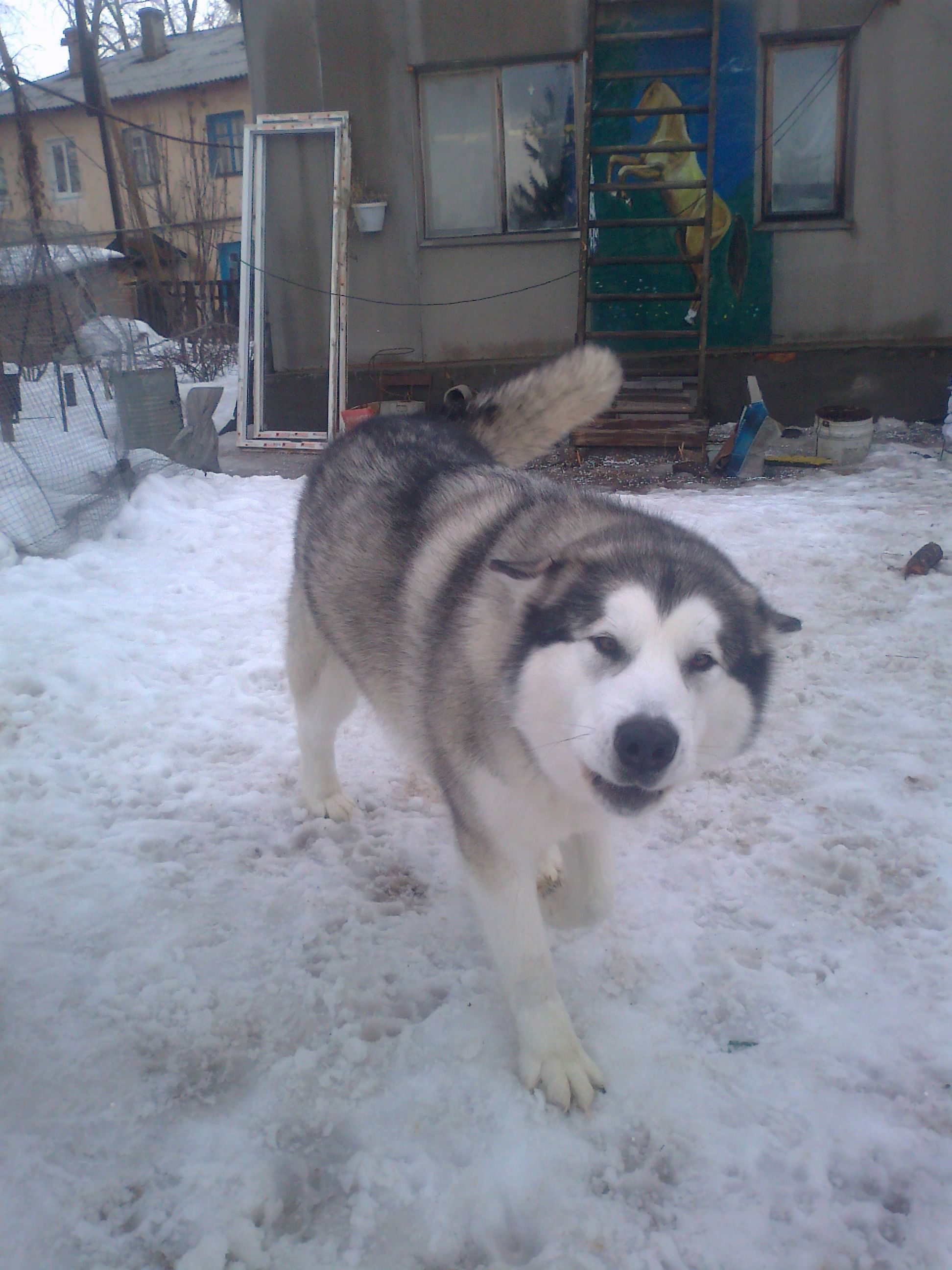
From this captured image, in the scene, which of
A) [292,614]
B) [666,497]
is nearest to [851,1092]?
[292,614]

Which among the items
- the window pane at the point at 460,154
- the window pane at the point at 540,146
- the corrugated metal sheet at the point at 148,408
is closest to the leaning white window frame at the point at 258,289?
the window pane at the point at 460,154

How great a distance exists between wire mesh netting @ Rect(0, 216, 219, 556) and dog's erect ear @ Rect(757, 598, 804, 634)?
4.25 metres

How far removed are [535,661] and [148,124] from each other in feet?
94.3

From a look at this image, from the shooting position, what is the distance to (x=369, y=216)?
7.82m

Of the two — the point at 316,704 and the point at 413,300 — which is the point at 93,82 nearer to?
the point at 413,300

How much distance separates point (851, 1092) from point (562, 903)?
2.66 feet

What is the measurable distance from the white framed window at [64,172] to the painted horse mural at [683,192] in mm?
26089

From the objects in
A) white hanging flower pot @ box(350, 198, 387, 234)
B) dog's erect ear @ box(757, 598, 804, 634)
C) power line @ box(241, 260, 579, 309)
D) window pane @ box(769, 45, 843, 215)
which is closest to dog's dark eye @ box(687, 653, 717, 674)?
dog's erect ear @ box(757, 598, 804, 634)

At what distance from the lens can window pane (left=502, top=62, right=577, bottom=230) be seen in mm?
7688

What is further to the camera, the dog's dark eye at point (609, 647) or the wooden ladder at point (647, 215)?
the wooden ladder at point (647, 215)

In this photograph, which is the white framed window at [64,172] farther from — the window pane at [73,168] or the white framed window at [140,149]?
the white framed window at [140,149]

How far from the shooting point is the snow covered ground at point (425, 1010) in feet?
5.36

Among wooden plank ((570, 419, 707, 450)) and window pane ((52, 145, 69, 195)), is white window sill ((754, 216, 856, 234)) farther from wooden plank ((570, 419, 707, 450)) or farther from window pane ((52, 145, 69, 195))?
window pane ((52, 145, 69, 195))

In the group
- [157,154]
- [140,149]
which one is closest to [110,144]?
[157,154]
